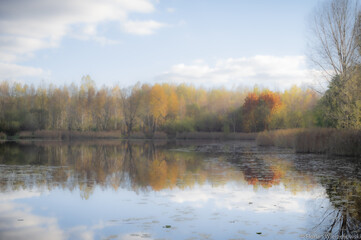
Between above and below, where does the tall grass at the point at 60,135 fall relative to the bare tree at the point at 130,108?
below

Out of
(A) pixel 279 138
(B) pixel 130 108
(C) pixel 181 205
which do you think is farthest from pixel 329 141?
(B) pixel 130 108

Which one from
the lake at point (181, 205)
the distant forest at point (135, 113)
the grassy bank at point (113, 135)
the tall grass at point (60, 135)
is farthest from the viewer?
the distant forest at point (135, 113)

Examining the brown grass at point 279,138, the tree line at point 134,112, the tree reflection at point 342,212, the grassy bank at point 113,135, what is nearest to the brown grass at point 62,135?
the grassy bank at point 113,135

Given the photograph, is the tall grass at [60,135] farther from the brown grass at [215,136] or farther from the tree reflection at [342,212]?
the tree reflection at [342,212]

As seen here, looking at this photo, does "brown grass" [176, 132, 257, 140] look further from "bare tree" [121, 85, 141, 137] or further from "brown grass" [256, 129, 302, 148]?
"brown grass" [256, 129, 302, 148]

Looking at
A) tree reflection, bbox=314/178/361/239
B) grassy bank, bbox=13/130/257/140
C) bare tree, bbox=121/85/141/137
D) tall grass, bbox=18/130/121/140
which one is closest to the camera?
tree reflection, bbox=314/178/361/239

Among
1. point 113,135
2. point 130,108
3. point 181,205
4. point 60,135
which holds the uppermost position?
point 130,108

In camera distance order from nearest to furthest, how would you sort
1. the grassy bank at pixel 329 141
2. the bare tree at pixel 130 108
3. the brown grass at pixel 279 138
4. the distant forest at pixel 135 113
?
the grassy bank at pixel 329 141 < the brown grass at pixel 279 138 < the distant forest at pixel 135 113 < the bare tree at pixel 130 108

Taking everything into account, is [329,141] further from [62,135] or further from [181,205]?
[62,135]

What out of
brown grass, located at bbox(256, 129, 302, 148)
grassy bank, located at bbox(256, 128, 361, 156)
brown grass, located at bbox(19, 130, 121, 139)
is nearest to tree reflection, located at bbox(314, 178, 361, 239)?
grassy bank, located at bbox(256, 128, 361, 156)

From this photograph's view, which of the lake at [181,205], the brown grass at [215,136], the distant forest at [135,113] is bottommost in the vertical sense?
the lake at [181,205]

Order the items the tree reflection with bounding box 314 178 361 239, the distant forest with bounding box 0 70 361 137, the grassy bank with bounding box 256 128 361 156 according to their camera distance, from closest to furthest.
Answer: the tree reflection with bounding box 314 178 361 239 → the grassy bank with bounding box 256 128 361 156 → the distant forest with bounding box 0 70 361 137

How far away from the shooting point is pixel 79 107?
221 ft

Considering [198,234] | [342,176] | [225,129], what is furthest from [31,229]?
[225,129]
